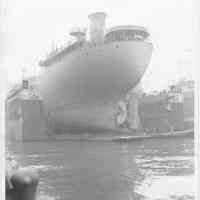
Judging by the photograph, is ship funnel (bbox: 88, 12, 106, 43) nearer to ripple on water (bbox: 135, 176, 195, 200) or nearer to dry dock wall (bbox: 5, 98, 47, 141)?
dry dock wall (bbox: 5, 98, 47, 141)

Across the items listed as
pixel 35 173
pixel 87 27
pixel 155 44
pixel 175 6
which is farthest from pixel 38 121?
pixel 175 6

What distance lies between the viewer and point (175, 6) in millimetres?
1961

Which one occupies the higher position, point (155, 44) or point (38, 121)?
point (155, 44)

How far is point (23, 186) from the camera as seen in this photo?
181 centimetres

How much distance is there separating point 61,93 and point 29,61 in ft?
0.77

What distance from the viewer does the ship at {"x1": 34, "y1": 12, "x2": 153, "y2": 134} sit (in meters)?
1.93

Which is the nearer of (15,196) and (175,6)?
(15,196)

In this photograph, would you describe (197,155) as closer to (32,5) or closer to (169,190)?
(169,190)

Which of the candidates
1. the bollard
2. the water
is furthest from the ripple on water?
the bollard

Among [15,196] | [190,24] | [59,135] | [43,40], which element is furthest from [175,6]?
[15,196]

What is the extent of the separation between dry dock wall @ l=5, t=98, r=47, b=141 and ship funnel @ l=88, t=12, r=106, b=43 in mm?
438

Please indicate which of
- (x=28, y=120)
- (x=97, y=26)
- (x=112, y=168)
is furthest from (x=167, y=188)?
(x=97, y=26)

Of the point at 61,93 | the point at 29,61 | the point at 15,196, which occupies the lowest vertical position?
the point at 15,196

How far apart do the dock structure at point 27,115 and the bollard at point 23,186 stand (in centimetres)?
19
